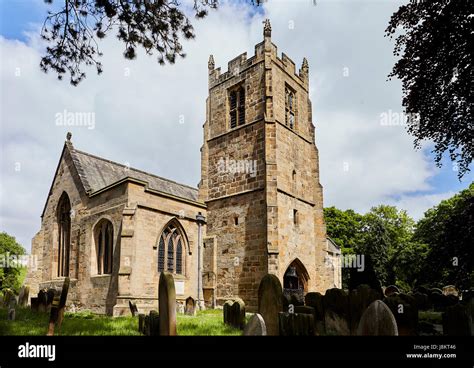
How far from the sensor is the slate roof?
2009 centimetres

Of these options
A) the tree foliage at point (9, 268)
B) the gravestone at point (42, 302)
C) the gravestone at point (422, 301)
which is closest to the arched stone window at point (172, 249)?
the gravestone at point (42, 302)

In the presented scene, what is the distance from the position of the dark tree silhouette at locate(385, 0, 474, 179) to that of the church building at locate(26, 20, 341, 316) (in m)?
8.76

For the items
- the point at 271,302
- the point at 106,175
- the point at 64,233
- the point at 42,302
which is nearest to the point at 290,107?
the point at 106,175

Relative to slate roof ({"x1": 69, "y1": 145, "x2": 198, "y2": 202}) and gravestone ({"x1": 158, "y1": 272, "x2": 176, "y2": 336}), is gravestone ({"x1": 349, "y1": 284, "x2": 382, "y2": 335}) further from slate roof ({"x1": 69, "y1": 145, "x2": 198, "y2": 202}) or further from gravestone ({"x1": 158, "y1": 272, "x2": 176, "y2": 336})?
slate roof ({"x1": 69, "y1": 145, "x2": 198, "y2": 202})

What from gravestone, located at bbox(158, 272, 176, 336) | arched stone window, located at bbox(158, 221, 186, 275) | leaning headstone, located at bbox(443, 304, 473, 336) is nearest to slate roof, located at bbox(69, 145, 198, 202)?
arched stone window, located at bbox(158, 221, 186, 275)

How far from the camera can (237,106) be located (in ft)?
72.7

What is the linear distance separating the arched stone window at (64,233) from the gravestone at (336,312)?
1706 centimetres

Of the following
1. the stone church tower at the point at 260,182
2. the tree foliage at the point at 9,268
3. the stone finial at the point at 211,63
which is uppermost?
the stone finial at the point at 211,63

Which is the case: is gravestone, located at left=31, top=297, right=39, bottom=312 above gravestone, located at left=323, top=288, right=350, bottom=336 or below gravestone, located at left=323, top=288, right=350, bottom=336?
below

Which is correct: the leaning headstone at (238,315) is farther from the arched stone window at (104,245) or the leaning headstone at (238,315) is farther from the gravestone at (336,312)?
the arched stone window at (104,245)

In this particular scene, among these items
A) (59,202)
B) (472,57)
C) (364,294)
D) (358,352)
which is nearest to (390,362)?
(358,352)

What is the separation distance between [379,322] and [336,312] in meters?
2.95

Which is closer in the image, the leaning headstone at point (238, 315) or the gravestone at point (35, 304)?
the leaning headstone at point (238, 315)

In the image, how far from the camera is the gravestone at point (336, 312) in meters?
7.01
